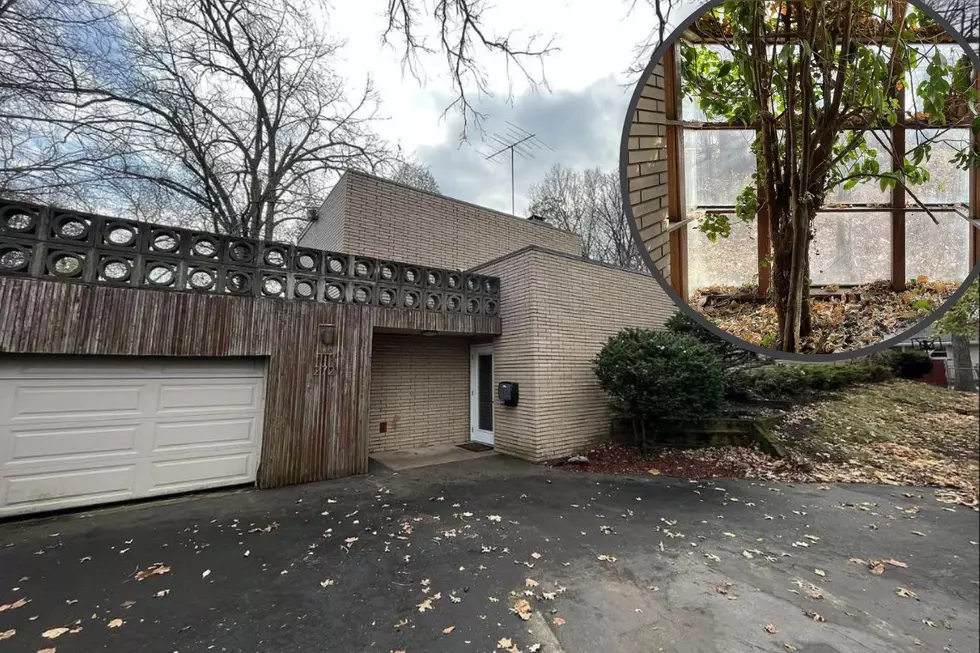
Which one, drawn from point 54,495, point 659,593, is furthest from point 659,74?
point 54,495

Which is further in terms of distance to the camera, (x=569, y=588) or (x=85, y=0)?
(x=85, y=0)

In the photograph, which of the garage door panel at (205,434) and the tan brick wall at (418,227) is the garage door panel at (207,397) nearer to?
the garage door panel at (205,434)

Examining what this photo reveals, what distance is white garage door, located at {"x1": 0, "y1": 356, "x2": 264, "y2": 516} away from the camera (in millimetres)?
4156

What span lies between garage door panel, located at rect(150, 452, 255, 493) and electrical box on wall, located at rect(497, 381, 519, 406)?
11.9ft

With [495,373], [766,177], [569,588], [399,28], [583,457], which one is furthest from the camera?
[495,373]

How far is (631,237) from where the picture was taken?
2.81 ft

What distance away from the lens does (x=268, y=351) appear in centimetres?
526

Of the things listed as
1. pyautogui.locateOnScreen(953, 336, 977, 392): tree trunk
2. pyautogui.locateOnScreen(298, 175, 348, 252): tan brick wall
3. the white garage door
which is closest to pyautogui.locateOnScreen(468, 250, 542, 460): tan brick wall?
pyautogui.locateOnScreen(298, 175, 348, 252): tan brick wall

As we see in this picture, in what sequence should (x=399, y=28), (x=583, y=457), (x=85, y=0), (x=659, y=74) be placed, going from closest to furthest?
(x=659, y=74), (x=399, y=28), (x=85, y=0), (x=583, y=457)

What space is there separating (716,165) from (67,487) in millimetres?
6219

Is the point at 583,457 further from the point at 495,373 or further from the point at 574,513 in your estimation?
the point at 574,513

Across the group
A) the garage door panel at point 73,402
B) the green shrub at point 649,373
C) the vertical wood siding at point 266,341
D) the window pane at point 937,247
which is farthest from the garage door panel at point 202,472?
the window pane at point 937,247

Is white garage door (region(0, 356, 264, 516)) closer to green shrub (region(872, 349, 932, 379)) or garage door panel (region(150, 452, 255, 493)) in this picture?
garage door panel (region(150, 452, 255, 493))

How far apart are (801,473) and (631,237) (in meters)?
0.56
